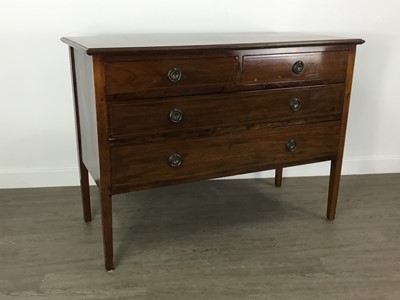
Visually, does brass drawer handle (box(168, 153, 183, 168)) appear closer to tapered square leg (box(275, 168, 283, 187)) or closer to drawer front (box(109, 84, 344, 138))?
drawer front (box(109, 84, 344, 138))

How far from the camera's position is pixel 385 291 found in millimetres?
1679

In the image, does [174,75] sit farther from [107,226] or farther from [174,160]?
[107,226]

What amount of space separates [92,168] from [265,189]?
109 cm

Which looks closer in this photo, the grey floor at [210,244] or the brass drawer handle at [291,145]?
the grey floor at [210,244]

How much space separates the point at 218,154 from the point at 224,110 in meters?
0.18

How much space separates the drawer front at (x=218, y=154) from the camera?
65.4 inches

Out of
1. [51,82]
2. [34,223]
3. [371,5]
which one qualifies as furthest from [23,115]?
[371,5]

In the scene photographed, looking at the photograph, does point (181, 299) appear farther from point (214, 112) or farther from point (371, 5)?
point (371, 5)

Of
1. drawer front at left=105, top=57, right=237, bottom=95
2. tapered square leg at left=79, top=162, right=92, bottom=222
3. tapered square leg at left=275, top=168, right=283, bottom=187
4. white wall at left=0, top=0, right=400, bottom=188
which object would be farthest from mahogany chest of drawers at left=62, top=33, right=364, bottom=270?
tapered square leg at left=275, top=168, right=283, bottom=187

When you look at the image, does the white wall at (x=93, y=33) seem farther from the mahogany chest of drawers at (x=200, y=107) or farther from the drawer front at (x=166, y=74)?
the drawer front at (x=166, y=74)

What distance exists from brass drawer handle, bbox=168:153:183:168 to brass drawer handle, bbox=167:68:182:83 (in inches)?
11.3

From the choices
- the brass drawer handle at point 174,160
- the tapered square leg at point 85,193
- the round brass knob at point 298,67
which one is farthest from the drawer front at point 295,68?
the tapered square leg at point 85,193

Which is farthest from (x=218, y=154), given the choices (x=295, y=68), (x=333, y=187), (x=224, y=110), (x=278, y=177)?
(x=278, y=177)

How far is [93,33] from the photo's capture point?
2.24 metres
